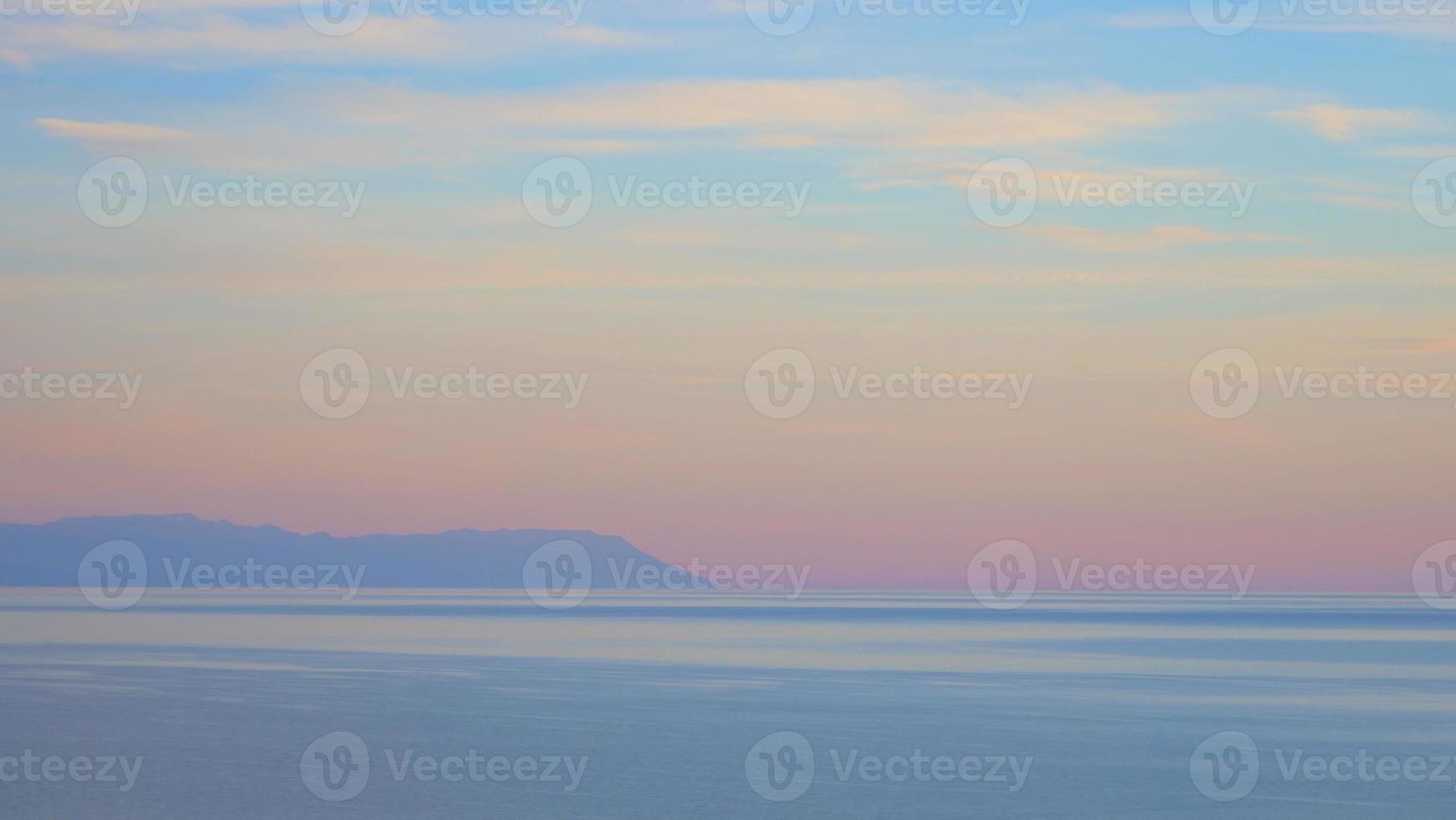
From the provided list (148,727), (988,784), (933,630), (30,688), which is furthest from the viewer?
(933,630)

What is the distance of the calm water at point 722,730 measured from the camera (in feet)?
65.0

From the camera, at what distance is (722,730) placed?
26266mm

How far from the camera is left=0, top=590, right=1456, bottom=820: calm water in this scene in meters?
19.8

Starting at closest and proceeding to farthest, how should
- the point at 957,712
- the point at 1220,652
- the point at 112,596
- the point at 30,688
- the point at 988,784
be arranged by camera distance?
1. the point at 988,784
2. the point at 957,712
3. the point at 30,688
4. the point at 1220,652
5. the point at 112,596

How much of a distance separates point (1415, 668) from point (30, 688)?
3697 cm

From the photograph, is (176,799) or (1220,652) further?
(1220,652)

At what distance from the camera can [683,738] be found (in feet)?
82.6

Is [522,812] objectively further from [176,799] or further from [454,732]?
[454,732]

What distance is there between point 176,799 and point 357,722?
25.8 ft

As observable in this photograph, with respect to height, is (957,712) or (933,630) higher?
(933,630)

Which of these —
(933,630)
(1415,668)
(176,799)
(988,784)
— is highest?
(933,630)

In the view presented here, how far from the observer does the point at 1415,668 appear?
1719 inches

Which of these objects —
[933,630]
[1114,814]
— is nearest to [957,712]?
[1114,814]

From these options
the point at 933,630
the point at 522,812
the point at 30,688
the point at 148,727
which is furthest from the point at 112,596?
the point at 522,812
